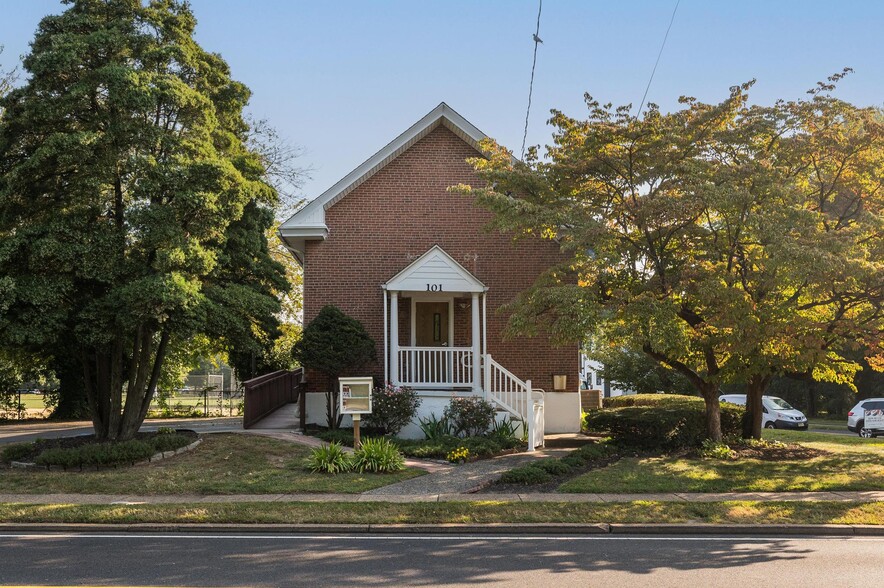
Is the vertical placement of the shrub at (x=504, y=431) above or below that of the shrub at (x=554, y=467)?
above

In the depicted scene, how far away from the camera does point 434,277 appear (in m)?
19.0

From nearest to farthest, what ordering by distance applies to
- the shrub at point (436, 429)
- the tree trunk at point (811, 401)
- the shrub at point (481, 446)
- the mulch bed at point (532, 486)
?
the mulch bed at point (532, 486)
the shrub at point (481, 446)
the shrub at point (436, 429)
the tree trunk at point (811, 401)

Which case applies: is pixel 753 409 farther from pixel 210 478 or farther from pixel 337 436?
pixel 210 478

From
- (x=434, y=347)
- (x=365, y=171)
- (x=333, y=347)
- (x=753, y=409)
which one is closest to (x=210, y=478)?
(x=333, y=347)

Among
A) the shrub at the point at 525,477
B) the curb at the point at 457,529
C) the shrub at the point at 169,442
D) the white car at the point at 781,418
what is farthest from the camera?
the white car at the point at 781,418

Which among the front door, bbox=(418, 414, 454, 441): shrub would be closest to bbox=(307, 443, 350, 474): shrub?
bbox=(418, 414, 454, 441): shrub

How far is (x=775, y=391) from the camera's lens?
4828 cm

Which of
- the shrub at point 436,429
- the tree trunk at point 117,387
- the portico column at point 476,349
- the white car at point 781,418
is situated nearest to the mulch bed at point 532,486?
the shrub at point 436,429

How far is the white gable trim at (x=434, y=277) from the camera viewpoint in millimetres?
18875

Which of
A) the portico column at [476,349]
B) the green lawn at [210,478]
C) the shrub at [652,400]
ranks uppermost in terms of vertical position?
the portico column at [476,349]

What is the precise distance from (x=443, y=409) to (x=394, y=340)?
2.12 metres

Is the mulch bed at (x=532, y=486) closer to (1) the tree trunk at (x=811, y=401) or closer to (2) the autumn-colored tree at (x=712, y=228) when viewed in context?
(2) the autumn-colored tree at (x=712, y=228)

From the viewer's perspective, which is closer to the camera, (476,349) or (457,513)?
(457,513)

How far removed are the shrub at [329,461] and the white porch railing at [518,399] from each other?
4659 mm
